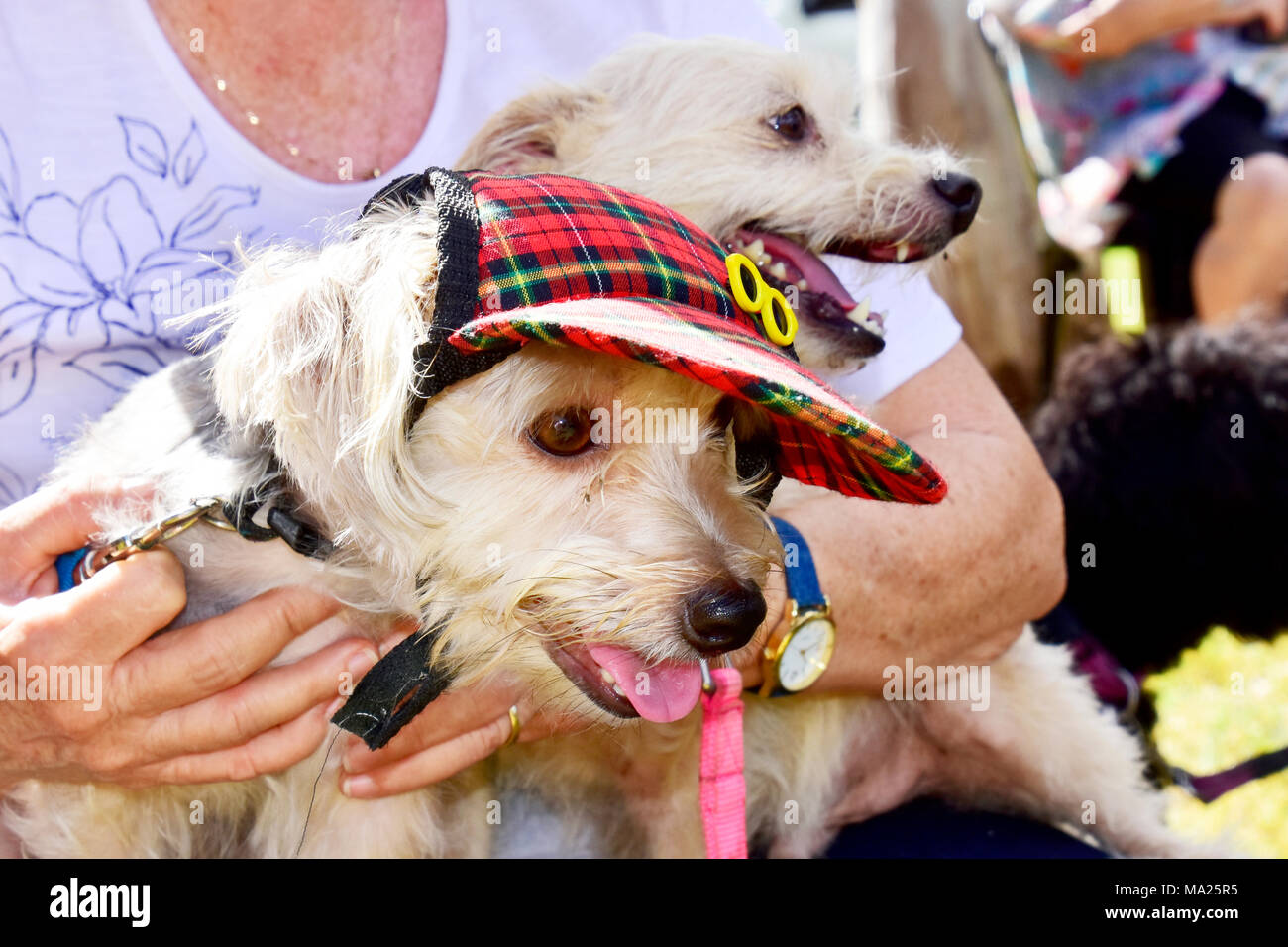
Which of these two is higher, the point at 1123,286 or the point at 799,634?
the point at 1123,286

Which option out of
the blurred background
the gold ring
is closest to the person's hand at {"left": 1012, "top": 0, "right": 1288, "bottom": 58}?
the blurred background

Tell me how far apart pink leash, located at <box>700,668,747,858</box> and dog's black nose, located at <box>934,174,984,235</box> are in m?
1.11

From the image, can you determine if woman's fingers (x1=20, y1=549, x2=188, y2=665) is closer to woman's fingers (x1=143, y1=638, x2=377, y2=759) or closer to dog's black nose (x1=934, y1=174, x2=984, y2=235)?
woman's fingers (x1=143, y1=638, x2=377, y2=759)

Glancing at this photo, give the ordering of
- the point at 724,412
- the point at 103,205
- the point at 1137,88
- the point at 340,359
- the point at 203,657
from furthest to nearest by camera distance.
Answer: the point at 1137,88, the point at 103,205, the point at 724,412, the point at 203,657, the point at 340,359

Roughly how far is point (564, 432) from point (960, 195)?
3.94 ft

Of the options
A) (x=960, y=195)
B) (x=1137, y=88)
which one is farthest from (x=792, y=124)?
(x=1137, y=88)

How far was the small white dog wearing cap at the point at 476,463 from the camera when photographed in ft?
4.35

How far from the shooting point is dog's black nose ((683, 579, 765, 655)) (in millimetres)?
1430

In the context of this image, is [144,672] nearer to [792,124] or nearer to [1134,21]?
[792,124]

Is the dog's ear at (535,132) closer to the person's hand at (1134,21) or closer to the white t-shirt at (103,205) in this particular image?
the white t-shirt at (103,205)

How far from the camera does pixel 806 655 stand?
6.57ft

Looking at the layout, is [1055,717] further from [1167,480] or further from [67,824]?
[67,824]

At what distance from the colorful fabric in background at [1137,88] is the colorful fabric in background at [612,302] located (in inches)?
155

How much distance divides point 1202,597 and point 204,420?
108 inches
